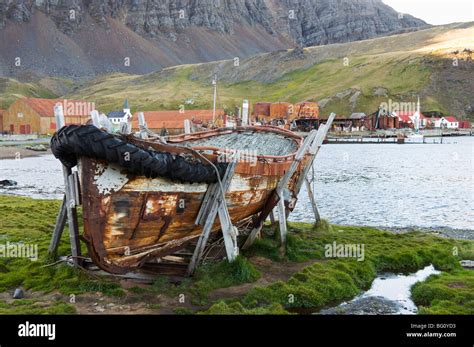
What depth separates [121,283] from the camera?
539 inches

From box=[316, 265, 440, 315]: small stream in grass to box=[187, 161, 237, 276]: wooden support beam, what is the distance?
3452mm

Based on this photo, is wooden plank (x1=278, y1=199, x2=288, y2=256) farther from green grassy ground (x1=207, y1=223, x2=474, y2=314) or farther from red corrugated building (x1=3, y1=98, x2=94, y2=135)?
red corrugated building (x1=3, y1=98, x2=94, y2=135)

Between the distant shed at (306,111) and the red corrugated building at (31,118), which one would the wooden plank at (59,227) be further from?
the distant shed at (306,111)

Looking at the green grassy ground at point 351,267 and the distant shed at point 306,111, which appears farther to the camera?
the distant shed at point 306,111

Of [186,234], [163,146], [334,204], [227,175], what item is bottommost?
[334,204]

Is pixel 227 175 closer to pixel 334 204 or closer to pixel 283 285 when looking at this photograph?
pixel 283 285

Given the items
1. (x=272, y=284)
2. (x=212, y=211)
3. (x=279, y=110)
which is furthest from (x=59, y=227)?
(x=279, y=110)

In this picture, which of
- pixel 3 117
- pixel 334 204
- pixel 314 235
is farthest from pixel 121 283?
pixel 3 117

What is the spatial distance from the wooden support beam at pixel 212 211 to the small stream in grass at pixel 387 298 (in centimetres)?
345

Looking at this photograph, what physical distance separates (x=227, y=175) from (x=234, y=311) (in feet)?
12.2

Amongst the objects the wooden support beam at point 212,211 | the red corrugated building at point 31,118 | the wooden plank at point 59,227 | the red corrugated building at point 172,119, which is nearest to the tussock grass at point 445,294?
the wooden support beam at point 212,211

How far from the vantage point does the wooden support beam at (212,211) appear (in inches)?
538

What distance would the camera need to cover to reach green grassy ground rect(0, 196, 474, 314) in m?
12.7

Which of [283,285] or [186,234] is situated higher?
[186,234]
